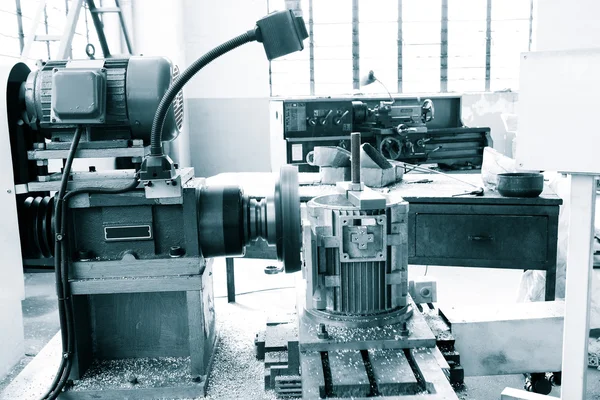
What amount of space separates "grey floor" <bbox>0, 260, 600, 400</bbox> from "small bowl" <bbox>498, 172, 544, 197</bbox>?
61 centimetres

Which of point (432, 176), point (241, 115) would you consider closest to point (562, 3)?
point (432, 176)

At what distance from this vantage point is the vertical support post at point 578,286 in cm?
95

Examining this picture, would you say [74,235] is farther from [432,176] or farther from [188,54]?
[188,54]

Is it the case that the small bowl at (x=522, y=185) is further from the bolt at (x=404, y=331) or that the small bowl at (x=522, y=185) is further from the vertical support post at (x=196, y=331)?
the vertical support post at (x=196, y=331)

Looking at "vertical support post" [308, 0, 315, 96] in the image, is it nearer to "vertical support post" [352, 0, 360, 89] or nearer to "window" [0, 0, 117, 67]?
"vertical support post" [352, 0, 360, 89]

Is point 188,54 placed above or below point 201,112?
above

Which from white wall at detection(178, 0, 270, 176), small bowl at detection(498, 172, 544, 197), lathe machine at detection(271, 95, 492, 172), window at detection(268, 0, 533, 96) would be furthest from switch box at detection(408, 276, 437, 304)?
window at detection(268, 0, 533, 96)

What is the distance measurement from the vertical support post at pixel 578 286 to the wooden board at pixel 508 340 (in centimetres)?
8

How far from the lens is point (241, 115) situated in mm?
6066

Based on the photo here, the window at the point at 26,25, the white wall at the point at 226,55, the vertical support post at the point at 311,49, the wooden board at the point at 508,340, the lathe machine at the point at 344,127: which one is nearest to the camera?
the wooden board at the point at 508,340

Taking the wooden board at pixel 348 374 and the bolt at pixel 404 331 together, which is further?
the bolt at pixel 404 331

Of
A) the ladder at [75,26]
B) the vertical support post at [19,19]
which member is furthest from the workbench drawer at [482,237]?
the vertical support post at [19,19]

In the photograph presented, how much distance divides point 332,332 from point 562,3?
0.71 metres

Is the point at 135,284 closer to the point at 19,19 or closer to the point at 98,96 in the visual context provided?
the point at 98,96
